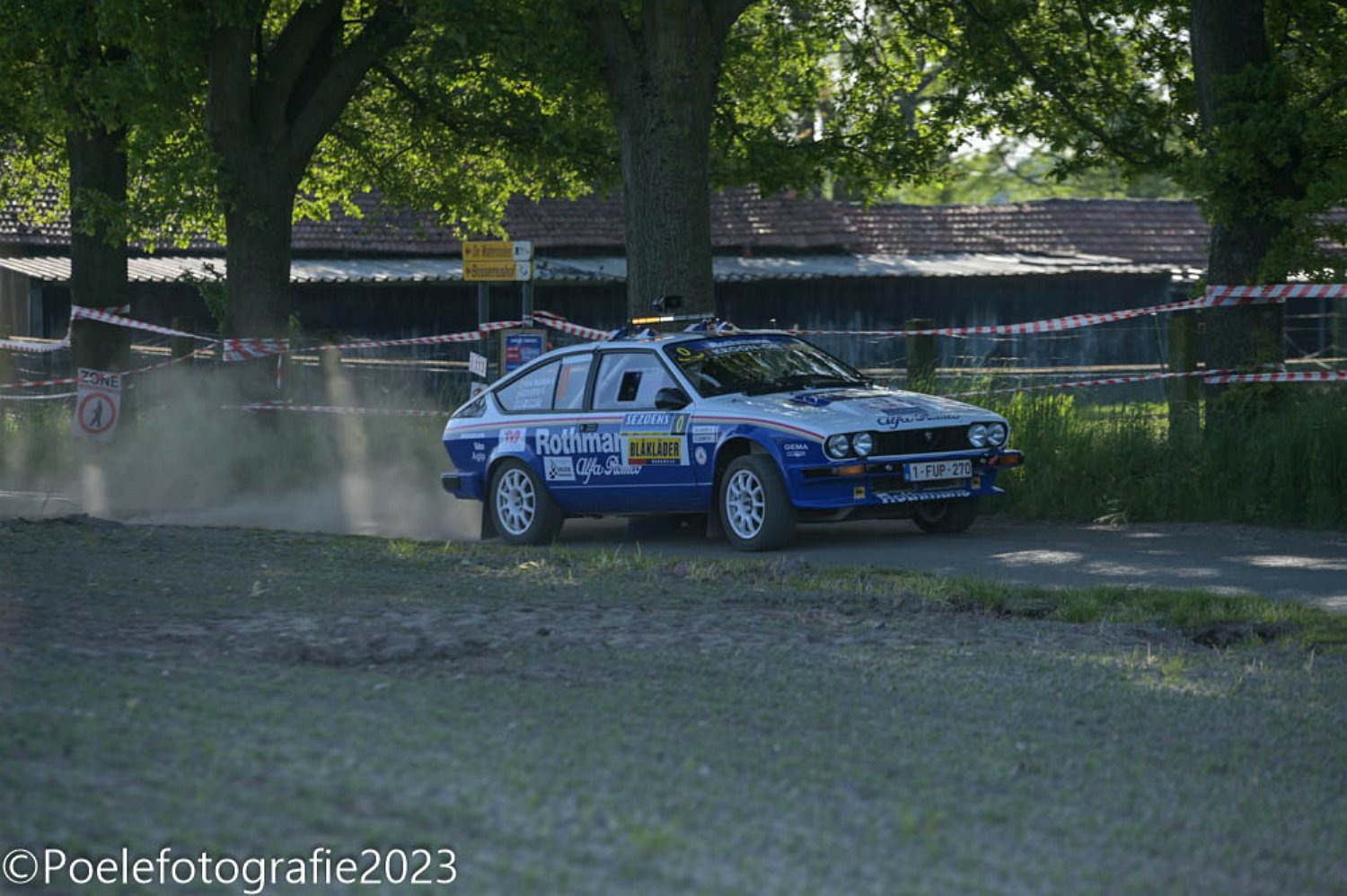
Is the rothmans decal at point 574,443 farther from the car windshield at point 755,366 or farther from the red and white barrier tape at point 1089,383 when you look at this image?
the red and white barrier tape at point 1089,383

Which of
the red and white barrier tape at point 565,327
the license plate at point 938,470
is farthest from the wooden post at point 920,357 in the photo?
the license plate at point 938,470

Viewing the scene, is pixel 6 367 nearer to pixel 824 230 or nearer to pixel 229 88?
pixel 229 88

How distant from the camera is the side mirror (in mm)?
13688

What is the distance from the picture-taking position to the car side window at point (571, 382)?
14.5 metres

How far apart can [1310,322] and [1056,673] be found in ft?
117

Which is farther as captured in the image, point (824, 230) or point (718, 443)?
point (824, 230)

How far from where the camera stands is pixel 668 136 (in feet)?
57.8

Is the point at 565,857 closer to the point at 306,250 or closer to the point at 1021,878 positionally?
the point at 1021,878

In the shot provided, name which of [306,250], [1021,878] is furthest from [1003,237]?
[1021,878]

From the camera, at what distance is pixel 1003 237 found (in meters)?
45.6

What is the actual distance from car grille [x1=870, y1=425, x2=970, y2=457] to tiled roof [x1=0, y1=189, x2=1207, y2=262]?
67.0ft

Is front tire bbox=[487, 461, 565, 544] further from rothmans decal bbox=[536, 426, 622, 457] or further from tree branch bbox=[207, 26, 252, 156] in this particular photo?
tree branch bbox=[207, 26, 252, 156]

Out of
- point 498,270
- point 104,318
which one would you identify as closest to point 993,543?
point 498,270

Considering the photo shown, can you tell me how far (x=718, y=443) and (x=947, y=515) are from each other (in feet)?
6.35
